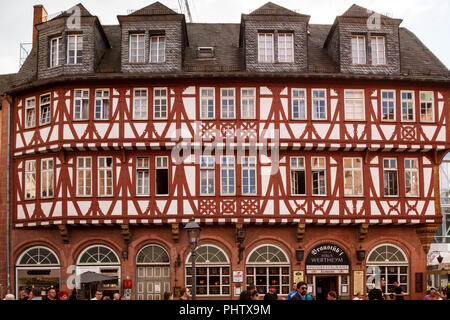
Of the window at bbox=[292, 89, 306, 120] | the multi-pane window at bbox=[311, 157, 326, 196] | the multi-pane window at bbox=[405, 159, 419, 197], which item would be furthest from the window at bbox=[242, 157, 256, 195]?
the multi-pane window at bbox=[405, 159, 419, 197]

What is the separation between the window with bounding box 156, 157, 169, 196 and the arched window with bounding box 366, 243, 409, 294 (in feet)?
28.9

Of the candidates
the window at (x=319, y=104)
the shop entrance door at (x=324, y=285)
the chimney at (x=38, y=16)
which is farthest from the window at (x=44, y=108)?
the shop entrance door at (x=324, y=285)

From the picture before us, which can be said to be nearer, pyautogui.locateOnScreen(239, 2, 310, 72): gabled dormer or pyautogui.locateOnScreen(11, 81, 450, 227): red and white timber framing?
pyautogui.locateOnScreen(11, 81, 450, 227): red and white timber framing

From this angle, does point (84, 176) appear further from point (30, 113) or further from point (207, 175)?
point (207, 175)

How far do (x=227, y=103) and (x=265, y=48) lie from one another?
2.83 metres

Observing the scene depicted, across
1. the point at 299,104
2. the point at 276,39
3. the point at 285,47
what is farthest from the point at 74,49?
the point at 299,104

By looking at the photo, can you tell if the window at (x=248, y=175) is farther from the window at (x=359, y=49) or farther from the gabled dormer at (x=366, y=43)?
the window at (x=359, y=49)

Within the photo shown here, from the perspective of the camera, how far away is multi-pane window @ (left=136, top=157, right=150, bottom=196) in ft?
91.2

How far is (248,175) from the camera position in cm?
2775

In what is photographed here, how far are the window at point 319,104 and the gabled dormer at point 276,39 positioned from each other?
1.14m

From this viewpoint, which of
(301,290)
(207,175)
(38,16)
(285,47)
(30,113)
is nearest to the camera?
(301,290)

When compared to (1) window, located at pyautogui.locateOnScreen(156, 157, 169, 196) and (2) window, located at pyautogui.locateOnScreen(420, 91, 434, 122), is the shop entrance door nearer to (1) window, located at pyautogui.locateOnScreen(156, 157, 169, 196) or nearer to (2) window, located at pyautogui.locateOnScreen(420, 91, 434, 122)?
(1) window, located at pyautogui.locateOnScreen(156, 157, 169, 196)

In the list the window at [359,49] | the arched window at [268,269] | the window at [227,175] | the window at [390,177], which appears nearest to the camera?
the window at [227,175]

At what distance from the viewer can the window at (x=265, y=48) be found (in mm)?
28359
